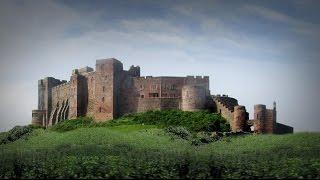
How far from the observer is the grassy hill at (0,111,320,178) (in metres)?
29.5

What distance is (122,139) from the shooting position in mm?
46281

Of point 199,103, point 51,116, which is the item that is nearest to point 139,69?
point 199,103

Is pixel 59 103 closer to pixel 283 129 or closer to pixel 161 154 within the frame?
pixel 283 129

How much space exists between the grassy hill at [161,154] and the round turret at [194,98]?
5.72m

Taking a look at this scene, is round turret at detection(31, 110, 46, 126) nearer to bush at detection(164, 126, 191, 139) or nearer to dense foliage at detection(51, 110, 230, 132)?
dense foliage at detection(51, 110, 230, 132)

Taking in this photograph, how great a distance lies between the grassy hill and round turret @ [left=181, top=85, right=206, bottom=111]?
5.72 meters

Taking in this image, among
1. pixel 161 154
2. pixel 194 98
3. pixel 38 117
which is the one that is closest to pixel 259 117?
pixel 194 98

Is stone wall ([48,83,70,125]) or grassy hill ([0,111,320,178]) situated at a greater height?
stone wall ([48,83,70,125])

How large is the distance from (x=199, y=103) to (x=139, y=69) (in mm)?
11380

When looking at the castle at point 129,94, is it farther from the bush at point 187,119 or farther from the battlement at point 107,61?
the bush at point 187,119

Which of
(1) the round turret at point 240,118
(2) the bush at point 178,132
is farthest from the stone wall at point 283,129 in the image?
(2) the bush at point 178,132

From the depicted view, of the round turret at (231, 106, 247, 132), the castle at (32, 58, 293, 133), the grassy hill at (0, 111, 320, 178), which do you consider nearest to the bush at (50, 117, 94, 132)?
the castle at (32, 58, 293, 133)

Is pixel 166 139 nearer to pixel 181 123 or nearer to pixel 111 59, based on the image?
pixel 181 123

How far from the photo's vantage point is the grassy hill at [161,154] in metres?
29.5
